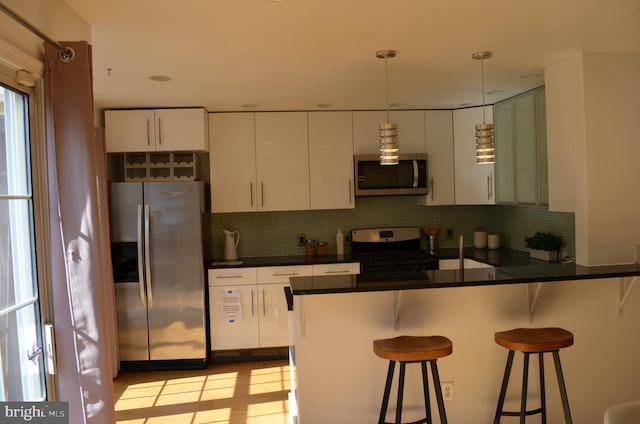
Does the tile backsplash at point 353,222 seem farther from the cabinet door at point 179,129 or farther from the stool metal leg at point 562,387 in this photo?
the stool metal leg at point 562,387

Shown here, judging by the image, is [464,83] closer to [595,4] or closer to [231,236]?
[595,4]

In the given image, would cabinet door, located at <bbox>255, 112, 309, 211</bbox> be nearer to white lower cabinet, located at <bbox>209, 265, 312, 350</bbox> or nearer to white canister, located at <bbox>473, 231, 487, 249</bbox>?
white lower cabinet, located at <bbox>209, 265, 312, 350</bbox>

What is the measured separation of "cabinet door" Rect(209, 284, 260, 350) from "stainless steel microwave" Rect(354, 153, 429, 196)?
1.56 metres

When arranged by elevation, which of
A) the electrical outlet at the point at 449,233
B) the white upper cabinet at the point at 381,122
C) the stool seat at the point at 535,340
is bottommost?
the stool seat at the point at 535,340

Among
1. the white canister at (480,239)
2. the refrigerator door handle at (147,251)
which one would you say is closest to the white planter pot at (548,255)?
the white canister at (480,239)

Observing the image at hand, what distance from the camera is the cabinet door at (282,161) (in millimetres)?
5180

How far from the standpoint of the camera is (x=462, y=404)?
3236mm

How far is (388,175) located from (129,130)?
2.61 meters

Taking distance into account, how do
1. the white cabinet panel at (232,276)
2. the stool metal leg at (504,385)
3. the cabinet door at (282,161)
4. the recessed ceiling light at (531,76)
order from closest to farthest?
1. the stool metal leg at (504,385)
2. the recessed ceiling light at (531,76)
3. the white cabinet panel at (232,276)
4. the cabinet door at (282,161)

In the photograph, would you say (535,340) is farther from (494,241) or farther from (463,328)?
(494,241)

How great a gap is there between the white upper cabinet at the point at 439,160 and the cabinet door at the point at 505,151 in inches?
20.7

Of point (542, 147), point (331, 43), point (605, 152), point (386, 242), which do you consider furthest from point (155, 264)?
point (605, 152)

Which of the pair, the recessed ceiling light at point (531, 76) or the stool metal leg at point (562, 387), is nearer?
the stool metal leg at point (562, 387)

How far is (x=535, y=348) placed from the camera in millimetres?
2729
